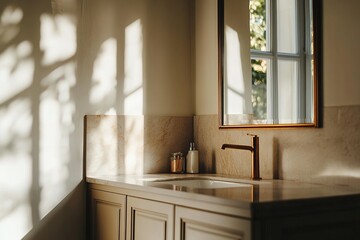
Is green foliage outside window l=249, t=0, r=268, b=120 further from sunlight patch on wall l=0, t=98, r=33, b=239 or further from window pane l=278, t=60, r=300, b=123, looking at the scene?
sunlight patch on wall l=0, t=98, r=33, b=239

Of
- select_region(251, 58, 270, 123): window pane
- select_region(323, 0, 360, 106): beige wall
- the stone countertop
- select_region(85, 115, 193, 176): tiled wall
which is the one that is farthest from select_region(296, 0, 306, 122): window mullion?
select_region(85, 115, 193, 176): tiled wall

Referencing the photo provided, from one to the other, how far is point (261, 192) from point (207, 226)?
0.87 feet

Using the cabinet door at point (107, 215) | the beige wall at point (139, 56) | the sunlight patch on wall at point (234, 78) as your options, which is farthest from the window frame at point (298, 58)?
the cabinet door at point (107, 215)

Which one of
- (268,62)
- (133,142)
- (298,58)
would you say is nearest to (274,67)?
(268,62)

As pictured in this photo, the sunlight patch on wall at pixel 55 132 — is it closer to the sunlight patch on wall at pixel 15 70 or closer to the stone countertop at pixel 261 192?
the sunlight patch on wall at pixel 15 70

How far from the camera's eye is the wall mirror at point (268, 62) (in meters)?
2.59

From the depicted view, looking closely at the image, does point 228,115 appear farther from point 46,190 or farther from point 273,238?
point 273,238

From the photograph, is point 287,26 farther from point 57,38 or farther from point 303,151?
point 57,38

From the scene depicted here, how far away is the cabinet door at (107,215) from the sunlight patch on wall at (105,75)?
1.83 feet

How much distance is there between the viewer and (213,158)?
3307 mm

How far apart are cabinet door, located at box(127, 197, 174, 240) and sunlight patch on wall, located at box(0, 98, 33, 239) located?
60cm

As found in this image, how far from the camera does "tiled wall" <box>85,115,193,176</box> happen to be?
311 cm

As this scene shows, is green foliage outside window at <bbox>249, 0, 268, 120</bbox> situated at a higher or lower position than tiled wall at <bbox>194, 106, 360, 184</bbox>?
higher

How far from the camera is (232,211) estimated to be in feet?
6.47
